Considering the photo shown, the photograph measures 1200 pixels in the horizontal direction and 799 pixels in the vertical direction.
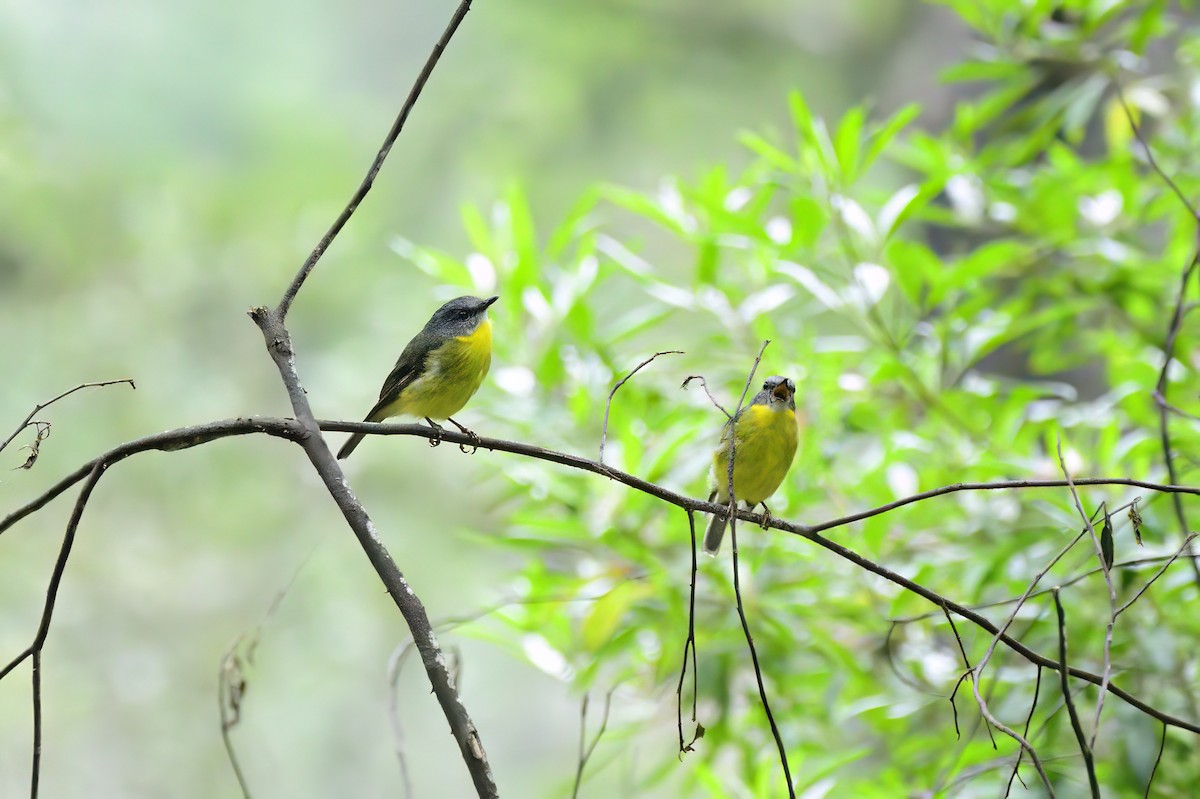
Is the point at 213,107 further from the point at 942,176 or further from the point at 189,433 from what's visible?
the point at 189,433

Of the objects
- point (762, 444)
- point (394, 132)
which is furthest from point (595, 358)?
point (394, 132)

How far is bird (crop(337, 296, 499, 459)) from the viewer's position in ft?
5.54

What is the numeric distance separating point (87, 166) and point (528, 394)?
260 centimetres

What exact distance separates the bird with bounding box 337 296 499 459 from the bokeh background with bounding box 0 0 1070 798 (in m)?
1.64

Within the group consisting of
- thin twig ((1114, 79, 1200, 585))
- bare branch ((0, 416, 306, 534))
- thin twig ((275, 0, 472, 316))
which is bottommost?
thin twig ((1114, 79, 1200, 585))

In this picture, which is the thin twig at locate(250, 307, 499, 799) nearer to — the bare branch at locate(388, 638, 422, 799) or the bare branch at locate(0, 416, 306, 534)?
the bare branch at locate(0, 416, 306, 534)

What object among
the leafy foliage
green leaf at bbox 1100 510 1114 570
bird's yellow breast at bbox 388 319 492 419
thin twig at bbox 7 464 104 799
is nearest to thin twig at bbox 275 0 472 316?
thin twig at bbox 7 464 104 799

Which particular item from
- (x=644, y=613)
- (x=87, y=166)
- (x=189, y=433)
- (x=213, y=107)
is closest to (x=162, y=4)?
(x=213, y=107)

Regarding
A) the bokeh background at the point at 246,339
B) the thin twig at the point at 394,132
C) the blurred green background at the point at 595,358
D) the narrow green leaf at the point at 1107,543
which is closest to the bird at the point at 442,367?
the blurred green background at the point at 595,358

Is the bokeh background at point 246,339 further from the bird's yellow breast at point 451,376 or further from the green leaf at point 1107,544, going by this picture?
the green leaf at point 1107,544

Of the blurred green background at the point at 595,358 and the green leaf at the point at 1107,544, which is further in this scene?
the blurred green background at the point at 595,358

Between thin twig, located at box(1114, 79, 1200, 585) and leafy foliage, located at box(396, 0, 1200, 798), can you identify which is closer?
thin twig, located at box(1114, 79, 1200, 585)

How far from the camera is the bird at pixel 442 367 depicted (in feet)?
5.54

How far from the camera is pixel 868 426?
1.98 metres
